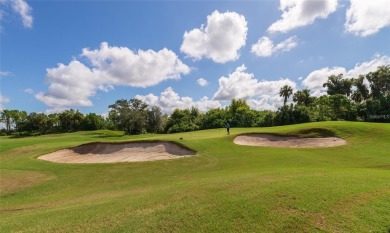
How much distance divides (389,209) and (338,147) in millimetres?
15683

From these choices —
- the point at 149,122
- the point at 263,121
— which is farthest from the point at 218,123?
the point at 149,122

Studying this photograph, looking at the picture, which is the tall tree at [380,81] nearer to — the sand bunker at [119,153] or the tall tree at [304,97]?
the tall tree at [304,97]

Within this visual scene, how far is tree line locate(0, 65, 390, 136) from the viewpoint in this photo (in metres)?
53.0

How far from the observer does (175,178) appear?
14695mm

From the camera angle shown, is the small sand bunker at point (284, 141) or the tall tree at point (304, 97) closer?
the small sand bunker at point (284, 141)

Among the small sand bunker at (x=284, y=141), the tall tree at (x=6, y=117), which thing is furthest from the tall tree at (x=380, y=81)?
the tall tree at (x=6, y=117)

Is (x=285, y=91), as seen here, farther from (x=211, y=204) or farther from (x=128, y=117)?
(x=211, y=204)

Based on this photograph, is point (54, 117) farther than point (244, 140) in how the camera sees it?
Yes

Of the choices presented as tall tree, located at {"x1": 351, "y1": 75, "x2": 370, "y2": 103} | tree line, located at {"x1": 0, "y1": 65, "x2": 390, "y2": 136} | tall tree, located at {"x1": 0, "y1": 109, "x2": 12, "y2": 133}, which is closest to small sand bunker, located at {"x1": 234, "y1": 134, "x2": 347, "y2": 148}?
tree line, located at {"x1": 0, "y1": 65, "x2": 390, "y2": 136}

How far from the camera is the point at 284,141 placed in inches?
971

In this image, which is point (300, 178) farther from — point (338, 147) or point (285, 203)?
point (338, 147)

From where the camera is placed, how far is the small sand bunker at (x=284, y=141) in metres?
22.7

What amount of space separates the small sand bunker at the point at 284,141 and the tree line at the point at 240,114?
29.3 m

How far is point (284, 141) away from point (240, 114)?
3712 cm
